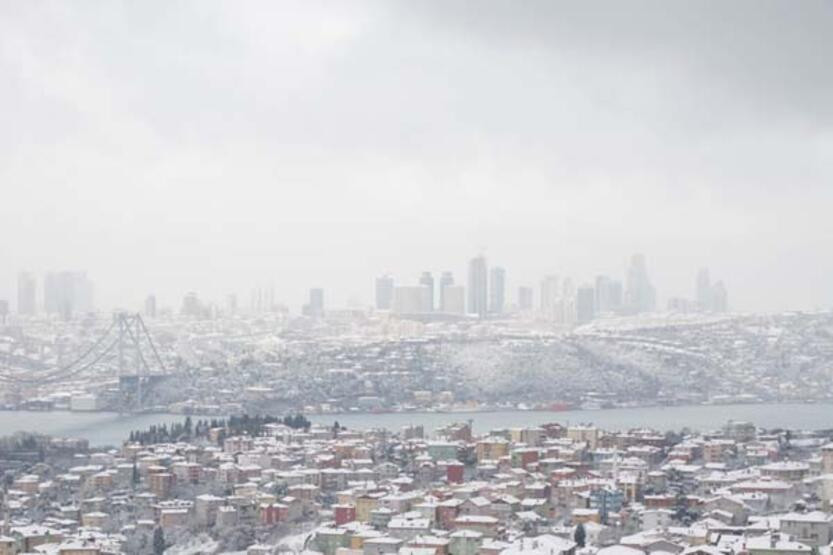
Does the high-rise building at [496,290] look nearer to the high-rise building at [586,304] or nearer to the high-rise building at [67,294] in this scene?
the high-rise building at [586,304]

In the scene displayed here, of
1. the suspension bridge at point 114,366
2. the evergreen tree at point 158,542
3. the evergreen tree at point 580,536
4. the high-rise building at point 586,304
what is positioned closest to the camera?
the evergreen tree at point 580,536

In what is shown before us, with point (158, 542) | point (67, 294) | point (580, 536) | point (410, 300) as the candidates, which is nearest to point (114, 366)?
point (67, 294)

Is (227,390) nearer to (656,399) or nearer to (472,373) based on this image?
(472,373)

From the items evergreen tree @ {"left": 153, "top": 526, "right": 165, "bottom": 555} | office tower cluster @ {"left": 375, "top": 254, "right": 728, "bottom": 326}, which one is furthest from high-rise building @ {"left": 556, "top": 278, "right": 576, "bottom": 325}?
evergreen tree @ {"left": 153, "top": 526, "right": 165, "bottom": 555}

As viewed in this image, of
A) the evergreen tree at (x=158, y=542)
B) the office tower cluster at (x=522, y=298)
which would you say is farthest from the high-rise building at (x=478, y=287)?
the evergreen tree at (x=158, y=542)

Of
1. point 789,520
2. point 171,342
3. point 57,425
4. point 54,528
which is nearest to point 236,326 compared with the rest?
point 171,342

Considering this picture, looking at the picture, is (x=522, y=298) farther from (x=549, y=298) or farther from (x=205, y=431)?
(x=205, y=431)

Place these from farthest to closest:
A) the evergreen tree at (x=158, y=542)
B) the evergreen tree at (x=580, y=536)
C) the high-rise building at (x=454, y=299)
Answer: the high-rise building at (x=454, y=299) → the evergreen tree at (x=158, y=542) → the evergreen tree at (x=580, y=536)
